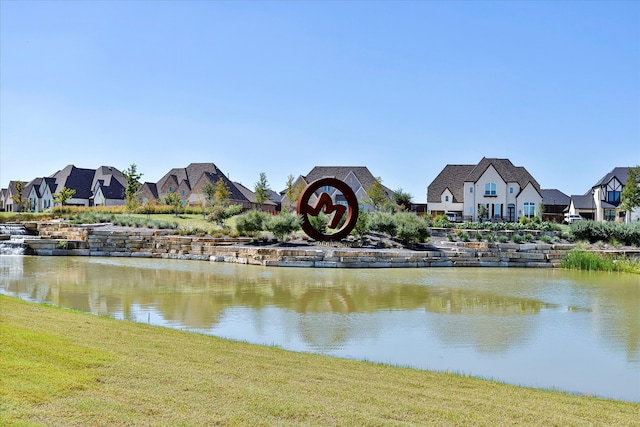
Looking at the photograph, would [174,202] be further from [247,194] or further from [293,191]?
[247,194]

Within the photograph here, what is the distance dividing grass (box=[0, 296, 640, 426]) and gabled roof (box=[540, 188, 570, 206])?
2719 inches

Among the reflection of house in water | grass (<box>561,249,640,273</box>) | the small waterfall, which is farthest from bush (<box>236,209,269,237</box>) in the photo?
grass (<box>561,249,640,273</box>)

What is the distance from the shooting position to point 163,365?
6.85 m

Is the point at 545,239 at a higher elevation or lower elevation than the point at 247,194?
lower

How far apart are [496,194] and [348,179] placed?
15725 millimetres

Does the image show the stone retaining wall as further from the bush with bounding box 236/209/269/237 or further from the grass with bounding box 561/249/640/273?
the bush with bounding box 236/209/269/237

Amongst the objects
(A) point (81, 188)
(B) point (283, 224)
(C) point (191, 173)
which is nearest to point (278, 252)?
(B) point (283, 224)

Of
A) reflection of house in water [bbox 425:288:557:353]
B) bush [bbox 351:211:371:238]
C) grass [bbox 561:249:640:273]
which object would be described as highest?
bush [bbox 351:211:371:238]

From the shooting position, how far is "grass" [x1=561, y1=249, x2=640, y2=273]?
2789 cm

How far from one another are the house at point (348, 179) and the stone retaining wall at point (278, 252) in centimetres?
3145

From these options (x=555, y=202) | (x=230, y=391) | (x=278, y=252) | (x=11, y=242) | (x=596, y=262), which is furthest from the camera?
(x=555, y=202)

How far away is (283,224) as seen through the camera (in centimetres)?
3072
